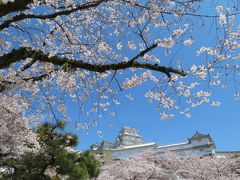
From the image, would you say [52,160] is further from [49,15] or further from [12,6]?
[12,6]

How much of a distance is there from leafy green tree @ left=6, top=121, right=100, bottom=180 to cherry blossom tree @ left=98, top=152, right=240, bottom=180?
185 centimetres

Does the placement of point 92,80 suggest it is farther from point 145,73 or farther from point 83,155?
point 83,155

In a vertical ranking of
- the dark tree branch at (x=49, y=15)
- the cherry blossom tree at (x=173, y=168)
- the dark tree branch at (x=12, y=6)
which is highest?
the cherry blossom tree at (x=173, y=168)

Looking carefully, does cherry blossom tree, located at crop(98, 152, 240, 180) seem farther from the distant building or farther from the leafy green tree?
the distant building

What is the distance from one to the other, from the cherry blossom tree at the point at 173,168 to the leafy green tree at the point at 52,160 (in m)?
1.85

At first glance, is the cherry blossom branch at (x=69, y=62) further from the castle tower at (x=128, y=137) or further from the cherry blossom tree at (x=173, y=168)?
the castle tower at (x=128, y=137)

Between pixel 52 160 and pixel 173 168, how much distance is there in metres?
5.73

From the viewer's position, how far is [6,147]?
1191 cm

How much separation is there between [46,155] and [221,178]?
24.2 ft

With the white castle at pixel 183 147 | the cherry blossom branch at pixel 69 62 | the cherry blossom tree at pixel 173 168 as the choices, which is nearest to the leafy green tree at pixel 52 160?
the cherry blossom tree at pixel 173 168

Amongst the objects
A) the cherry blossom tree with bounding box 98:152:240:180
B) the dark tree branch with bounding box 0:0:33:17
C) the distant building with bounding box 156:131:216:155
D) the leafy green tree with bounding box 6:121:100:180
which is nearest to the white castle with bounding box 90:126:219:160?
the distant building with bounding box 156:131:216:155

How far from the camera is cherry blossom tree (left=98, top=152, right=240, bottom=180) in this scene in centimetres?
1368

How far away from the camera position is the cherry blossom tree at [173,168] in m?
13.7

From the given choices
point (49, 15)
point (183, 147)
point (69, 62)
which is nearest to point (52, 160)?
point (49, 15)
